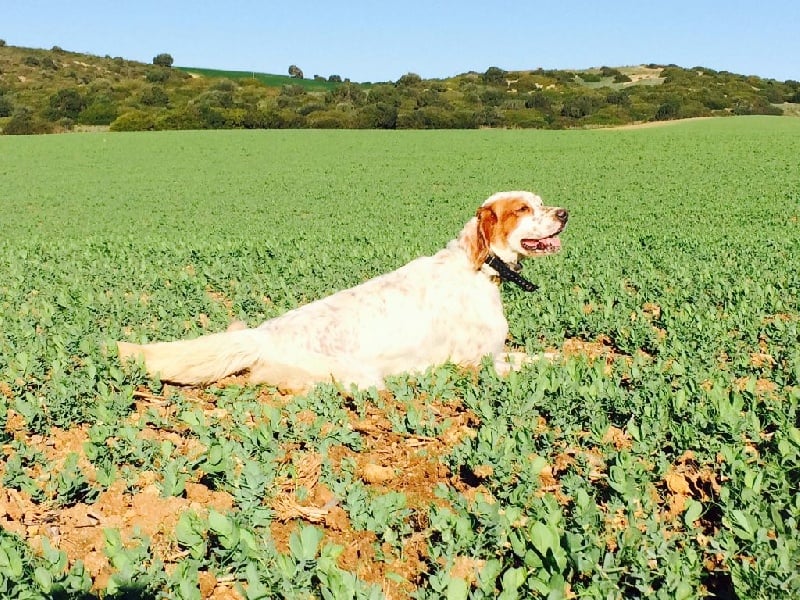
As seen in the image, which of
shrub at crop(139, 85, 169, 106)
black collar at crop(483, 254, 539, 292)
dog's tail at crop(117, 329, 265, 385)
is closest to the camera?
dog's tail at crop(117, 329, 265, 385)

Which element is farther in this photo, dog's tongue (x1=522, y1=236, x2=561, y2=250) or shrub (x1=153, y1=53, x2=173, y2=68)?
shrub (x1=153, y1=53, x2=173, y2=68)

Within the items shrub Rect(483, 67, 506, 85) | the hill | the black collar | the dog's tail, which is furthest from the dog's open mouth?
shrub Rect(483, 67, 506, 85)

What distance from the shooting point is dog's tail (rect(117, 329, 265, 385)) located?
5.18m

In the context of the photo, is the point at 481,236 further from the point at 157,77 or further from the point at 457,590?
the point at 157,77

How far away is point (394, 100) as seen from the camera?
227 feet

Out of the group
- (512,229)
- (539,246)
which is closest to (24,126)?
(512,229)

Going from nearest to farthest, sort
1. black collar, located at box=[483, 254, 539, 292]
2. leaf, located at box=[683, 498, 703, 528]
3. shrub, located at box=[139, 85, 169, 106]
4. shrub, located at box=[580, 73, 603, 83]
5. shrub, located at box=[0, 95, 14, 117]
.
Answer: leaf, located at box=[683, 498, 703, 528]
black collar, located at box=[483, 254, 539, 292]
shrub, located at box=[0, 95, 14, 117]
shrub, located at box=[139, 85, 169, 106]
shrub, located at box=[580, 73, 603, 83]

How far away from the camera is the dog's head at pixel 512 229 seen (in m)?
5.71

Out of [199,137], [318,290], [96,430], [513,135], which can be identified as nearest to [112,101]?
[199,137]

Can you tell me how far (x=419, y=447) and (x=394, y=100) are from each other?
68.2 m

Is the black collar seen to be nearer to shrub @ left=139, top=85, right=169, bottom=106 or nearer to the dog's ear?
the dog's ear

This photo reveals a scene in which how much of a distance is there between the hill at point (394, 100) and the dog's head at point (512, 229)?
2271 inches

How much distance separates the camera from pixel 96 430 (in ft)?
13.9

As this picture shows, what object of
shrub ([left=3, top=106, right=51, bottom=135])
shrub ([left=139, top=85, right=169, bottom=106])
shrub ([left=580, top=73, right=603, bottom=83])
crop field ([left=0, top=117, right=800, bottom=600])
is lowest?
crop field ([left=0, top=117, right=800, bottom=600])
